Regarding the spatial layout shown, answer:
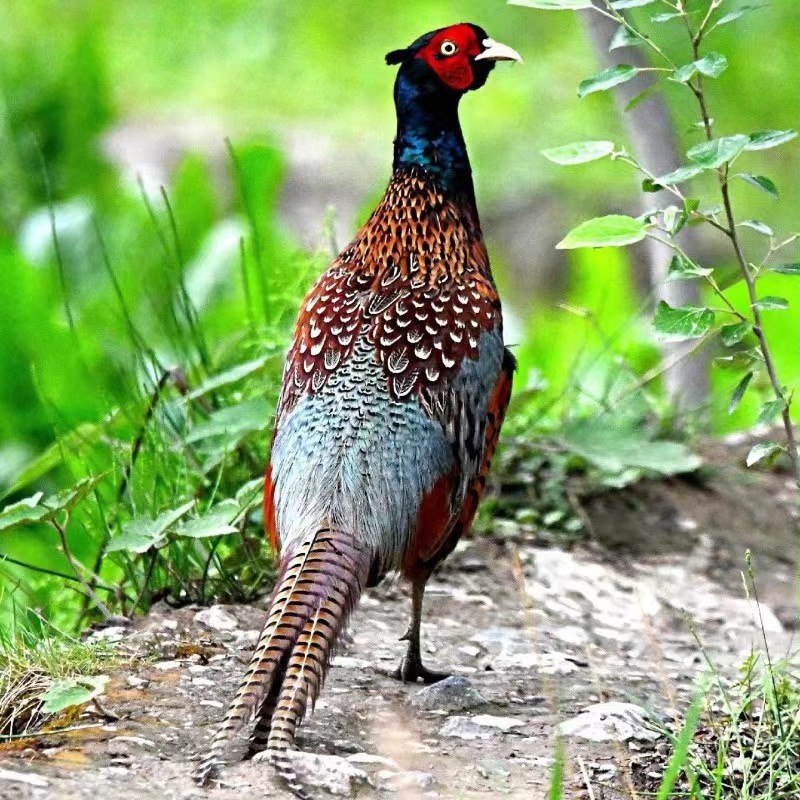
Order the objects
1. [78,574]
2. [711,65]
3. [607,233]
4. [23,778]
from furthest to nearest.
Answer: [78,574]
[607,233]
[711,65]
[23,778]

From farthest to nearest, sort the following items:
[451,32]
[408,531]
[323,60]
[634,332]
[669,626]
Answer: [323,60]
[634,332]
[669,626]
[451,32]
[408,531]

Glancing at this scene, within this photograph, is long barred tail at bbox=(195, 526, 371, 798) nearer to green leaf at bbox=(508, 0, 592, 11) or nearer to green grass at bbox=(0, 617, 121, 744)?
green grass at bbox=(0, 617, 121, 744)

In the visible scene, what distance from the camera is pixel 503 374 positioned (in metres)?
3.82

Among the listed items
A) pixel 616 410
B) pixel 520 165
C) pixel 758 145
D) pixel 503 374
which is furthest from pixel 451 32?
pixel 520 165

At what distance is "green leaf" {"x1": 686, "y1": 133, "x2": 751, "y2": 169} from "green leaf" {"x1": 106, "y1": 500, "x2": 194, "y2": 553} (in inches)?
64.4

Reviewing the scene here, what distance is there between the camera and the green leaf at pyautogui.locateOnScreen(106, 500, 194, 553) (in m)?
3.62

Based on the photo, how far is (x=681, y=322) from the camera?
10.1 ft

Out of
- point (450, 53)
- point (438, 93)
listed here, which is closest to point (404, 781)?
point (438, 93)

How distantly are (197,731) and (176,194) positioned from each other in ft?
14.7

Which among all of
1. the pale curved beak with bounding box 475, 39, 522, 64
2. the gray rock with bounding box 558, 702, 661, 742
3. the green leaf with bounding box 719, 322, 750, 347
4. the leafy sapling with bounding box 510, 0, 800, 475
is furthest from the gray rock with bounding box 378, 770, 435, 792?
the pale curved beak with bounding box 475, 39, 522, 64

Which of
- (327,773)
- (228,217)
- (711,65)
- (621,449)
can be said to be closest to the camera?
(327,773)

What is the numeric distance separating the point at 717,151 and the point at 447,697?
1.55 meters

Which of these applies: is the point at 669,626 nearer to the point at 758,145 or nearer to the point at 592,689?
the point at 592,689

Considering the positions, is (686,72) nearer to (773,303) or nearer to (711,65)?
(711,65)
